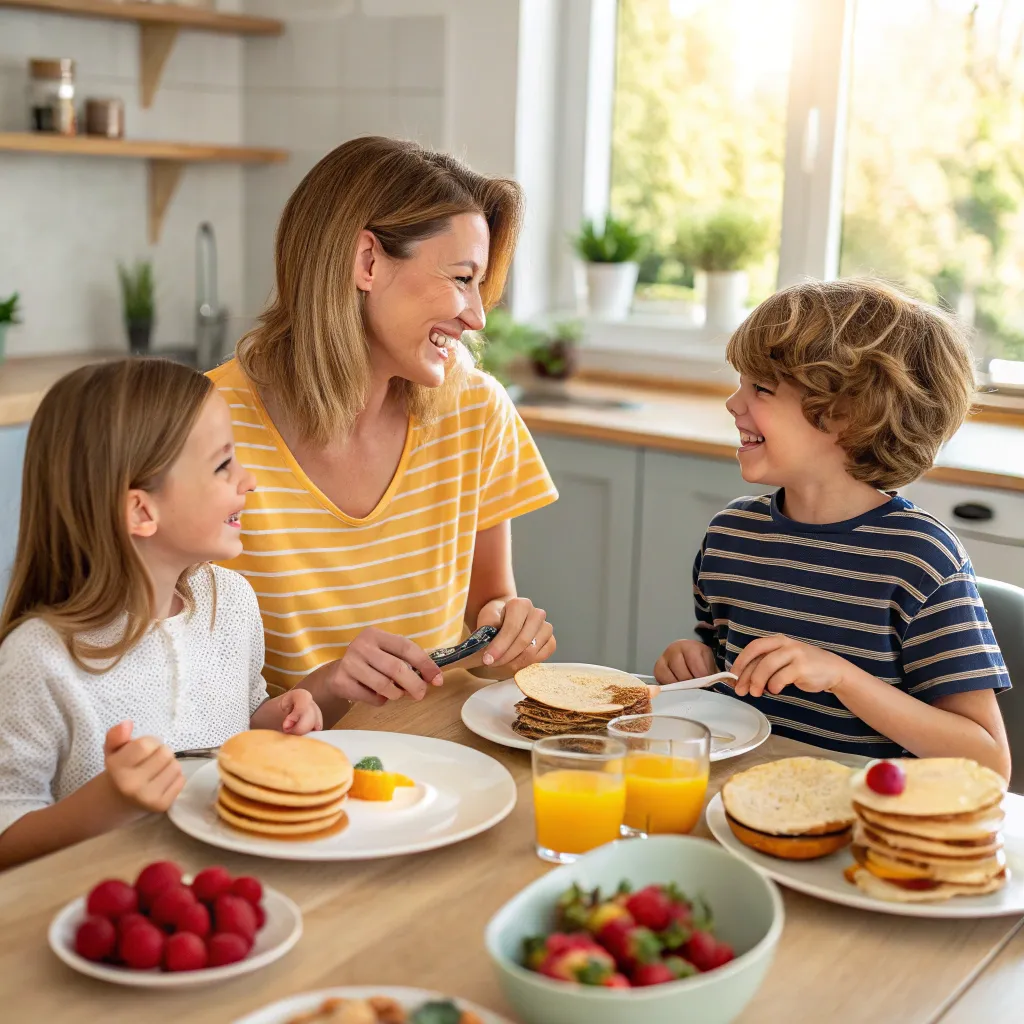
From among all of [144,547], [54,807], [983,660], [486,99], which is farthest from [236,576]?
[486,99]

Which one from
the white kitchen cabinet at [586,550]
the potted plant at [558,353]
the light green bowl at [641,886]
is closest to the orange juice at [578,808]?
the light green bowl at [641,886]

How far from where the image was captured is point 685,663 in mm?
1549

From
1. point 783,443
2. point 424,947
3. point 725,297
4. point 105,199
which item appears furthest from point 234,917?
point 105,199

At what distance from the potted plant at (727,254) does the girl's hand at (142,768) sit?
2.53 m

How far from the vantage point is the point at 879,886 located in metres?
0.96

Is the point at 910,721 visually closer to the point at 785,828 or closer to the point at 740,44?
the point at 785,828

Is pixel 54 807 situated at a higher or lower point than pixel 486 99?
lower

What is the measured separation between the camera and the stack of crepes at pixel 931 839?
0.95 metres

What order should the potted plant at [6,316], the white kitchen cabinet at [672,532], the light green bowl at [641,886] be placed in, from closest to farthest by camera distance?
the light green bowl at [641,886], the white kitchen cabinet at [672,532], the potted plant at [6,316]

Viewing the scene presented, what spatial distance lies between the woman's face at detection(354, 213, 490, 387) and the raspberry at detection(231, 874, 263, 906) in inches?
36.9

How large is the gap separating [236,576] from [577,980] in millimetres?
803

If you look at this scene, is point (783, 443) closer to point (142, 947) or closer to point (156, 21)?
point (142, 947)

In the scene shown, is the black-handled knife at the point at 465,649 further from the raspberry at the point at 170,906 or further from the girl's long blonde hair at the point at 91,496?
the raspberry at the point at 170,906

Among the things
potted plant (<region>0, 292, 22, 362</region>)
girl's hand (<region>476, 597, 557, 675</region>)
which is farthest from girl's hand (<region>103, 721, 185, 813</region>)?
potted plant (<region>0, 292, 22, 362</region>)
